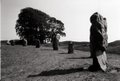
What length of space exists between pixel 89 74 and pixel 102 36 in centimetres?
285

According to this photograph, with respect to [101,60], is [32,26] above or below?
above

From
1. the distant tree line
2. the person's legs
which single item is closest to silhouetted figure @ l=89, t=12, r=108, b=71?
the person's legs

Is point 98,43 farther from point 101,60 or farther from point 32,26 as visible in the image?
point 32,26

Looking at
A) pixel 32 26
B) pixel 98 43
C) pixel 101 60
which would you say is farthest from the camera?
pixel 32 26

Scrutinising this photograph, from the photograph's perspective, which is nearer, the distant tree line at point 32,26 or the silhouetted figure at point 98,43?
the silhouetted figure at point 98,43

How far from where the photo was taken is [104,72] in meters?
13.1

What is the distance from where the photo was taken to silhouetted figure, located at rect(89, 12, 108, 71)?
537 inches

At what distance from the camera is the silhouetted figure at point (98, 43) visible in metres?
13.6

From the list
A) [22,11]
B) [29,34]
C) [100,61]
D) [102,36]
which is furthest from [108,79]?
[22,11]

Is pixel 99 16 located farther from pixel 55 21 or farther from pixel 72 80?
pixel 55 21

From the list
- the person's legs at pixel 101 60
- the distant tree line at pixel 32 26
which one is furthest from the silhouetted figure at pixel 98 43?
the distant tree line at pixel 32 26

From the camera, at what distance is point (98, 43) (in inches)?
548

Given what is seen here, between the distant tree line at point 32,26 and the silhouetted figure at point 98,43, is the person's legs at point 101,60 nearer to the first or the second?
the silhouetted figure at point 98,43

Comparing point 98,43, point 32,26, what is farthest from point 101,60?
point 32,26
